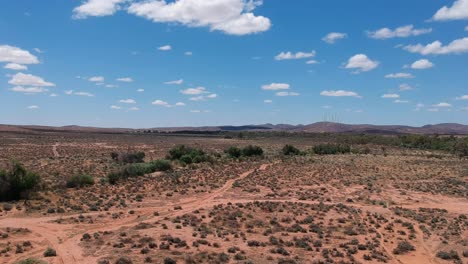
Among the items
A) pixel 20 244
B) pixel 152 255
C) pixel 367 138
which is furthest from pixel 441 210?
pixel 367 138

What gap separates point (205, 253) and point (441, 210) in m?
19.4

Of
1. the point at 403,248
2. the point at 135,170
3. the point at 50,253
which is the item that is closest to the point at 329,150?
the point at 135,170

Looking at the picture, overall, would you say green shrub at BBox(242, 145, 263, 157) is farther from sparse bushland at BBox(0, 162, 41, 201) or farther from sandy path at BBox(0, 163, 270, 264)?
sparse bushland at BBox(0, 162, 41, 201)

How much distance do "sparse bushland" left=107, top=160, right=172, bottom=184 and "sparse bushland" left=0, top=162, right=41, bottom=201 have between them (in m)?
8.41

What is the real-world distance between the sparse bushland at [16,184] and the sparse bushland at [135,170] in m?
8.41

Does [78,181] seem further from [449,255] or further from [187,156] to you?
[449,255]

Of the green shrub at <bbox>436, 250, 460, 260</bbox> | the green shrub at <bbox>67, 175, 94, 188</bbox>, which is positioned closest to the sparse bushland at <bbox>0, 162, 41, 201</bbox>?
the green shrub at <bbox>67, 175, 94, 188</bbox>

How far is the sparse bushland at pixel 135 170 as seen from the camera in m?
41.3

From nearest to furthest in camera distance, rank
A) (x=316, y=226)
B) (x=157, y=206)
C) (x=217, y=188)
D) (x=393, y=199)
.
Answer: (x=316, y=226) → (x=157, y=206) → (x=393, y=199) → (x=217, y=188)

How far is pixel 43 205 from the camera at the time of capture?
98.1 feet

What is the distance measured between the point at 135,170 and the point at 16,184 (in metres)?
14.2

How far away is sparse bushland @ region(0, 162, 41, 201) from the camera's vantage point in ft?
104

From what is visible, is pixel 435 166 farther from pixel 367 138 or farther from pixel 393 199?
pixel 367 138

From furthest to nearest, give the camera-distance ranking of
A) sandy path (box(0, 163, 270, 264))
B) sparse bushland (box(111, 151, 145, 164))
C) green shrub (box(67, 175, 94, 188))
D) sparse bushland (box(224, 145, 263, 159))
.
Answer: sparse bushland (box(224, 145, 263, 159))
sparse bushland (box(111, 151, 145, 164))
green shrub (box(67, 175, 94, 188))
sandy path (box(0, 163, 270, 264))
